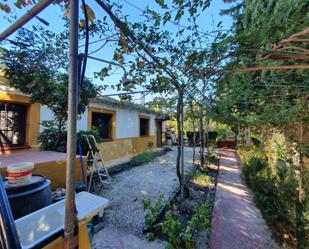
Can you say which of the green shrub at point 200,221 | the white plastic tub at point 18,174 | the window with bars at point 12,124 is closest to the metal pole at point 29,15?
the white plastic tub at point 18,174

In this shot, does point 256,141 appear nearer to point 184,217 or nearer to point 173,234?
point 184,217

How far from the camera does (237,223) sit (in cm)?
384

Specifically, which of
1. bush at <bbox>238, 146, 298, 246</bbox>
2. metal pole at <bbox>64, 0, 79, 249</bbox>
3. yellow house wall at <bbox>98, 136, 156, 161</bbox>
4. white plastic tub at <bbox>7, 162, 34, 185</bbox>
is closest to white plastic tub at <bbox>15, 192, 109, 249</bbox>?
metal pole at <bbox>64, 0, 79, 249</bbox>

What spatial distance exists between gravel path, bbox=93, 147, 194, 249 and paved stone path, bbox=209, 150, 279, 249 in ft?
3.86

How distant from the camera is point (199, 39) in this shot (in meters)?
2.80

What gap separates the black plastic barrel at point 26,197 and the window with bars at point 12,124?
4982 mm

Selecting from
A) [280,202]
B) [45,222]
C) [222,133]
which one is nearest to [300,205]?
[280,202]

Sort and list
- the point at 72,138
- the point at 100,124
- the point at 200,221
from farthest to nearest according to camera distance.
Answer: the point at 100,124 < the point at 200,221 < the point at 72,138

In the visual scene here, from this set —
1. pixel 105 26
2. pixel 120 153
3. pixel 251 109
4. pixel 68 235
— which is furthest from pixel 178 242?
pixel 120 153

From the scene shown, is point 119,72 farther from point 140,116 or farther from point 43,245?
point 140,116

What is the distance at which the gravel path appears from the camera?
3.23 meters

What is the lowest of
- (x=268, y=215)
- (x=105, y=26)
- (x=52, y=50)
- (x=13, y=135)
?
(x=268, y=215)

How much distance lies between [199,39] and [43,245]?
2927mm

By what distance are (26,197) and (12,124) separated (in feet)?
17.3
